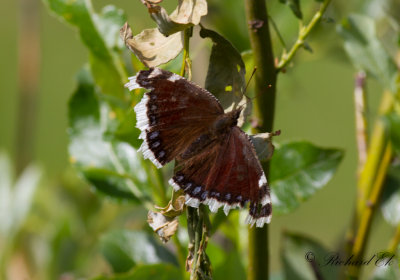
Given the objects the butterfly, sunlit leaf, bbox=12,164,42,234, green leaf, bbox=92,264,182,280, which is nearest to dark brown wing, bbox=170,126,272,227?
the butterfly

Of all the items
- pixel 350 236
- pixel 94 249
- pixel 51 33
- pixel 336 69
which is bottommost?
pixel 336 69

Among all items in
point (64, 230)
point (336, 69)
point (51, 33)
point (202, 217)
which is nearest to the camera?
point (202, 217)

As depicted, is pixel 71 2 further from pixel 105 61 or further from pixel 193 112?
pixel 193 112

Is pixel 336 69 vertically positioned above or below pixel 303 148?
below

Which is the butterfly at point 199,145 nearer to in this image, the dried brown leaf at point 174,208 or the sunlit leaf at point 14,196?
the dried brown leaf at point 174,208

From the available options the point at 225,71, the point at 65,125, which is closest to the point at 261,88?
the point at 225,71

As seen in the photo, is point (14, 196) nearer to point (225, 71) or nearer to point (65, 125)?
point (225, 71)

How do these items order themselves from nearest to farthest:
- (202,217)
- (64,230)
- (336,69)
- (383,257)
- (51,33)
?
(202,217) < (383,257) < (64,230) < (336,69) < (51,33)

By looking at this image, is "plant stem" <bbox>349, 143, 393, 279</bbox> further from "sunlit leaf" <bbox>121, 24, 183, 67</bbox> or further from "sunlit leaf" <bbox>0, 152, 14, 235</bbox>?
"sunlit leaf" <bbox>0, 152, 14, 235</bbox>

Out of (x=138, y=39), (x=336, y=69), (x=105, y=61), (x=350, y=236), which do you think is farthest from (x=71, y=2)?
(x=336, y=69)
